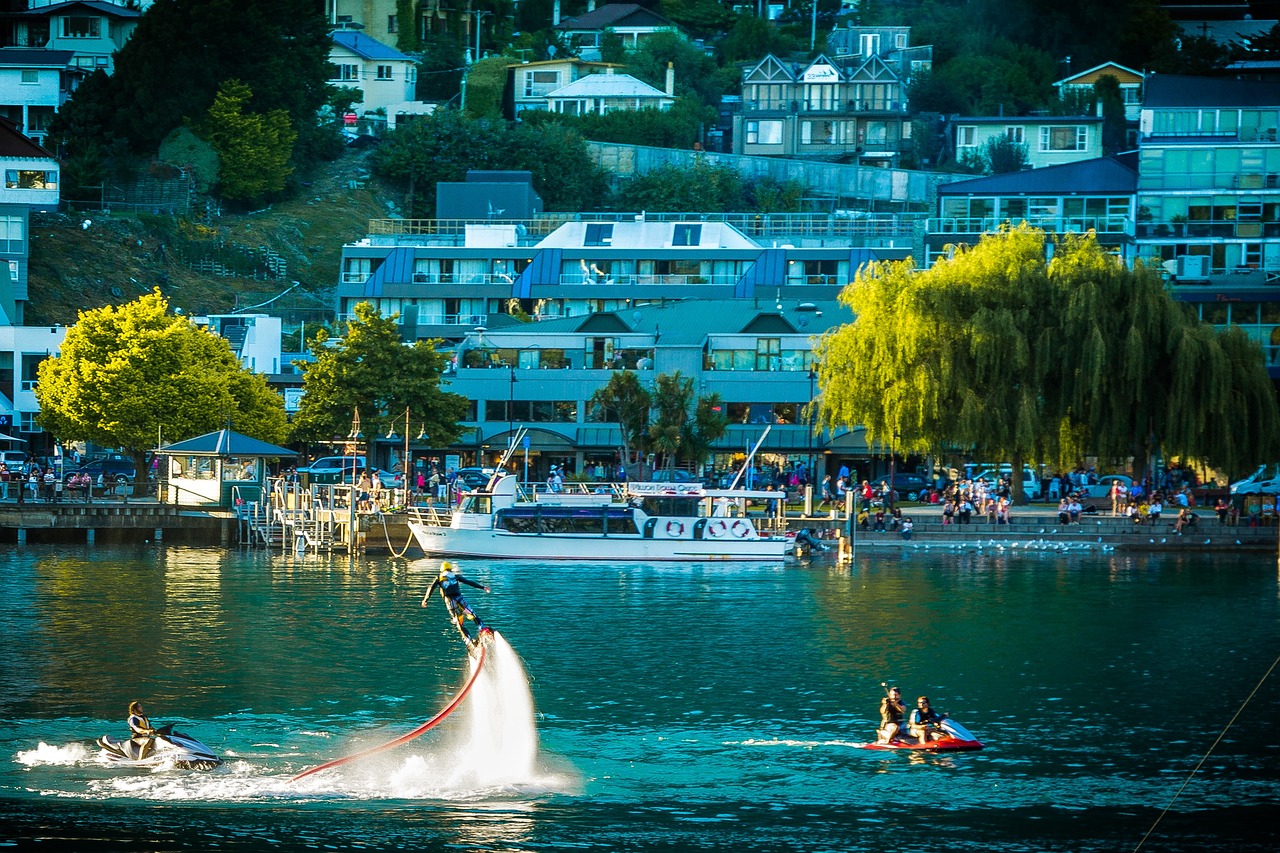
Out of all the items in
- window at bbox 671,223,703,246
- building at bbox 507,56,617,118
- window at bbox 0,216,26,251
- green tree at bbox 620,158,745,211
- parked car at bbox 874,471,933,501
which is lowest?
parked car at bbox 874,471,933,501

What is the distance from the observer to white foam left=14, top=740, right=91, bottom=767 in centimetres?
3922

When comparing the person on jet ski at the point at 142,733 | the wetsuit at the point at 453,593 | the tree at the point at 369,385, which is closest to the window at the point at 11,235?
the tree at the point at 369,385

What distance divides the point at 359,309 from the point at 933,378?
2916cm

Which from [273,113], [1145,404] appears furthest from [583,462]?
[273,113]

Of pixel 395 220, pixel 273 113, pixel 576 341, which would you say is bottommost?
pixel 576 341

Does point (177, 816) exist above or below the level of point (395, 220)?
below

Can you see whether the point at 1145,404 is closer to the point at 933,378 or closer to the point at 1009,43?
the point at 933,378

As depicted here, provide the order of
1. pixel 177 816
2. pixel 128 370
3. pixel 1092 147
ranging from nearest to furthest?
pixel 177 816 < pixel 128 370 < pixel 1092 147

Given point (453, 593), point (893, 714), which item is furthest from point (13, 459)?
point (893, 714)

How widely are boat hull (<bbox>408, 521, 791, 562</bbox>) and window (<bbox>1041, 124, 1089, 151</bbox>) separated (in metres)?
83.1

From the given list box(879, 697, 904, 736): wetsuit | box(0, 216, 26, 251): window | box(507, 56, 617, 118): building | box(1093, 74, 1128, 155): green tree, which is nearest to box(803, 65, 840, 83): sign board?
box(1093, 74, 1128, 155): green tree

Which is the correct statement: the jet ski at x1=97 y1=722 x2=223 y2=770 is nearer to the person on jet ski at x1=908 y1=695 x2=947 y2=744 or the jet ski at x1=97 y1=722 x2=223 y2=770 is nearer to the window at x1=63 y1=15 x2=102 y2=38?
the person on jet ski at x1=908 y1=695 x2=947 y2=744

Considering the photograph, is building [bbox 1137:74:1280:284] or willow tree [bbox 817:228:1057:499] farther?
building [bbox 1137:74:1280:284]

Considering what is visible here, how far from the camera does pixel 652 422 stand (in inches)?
3728
